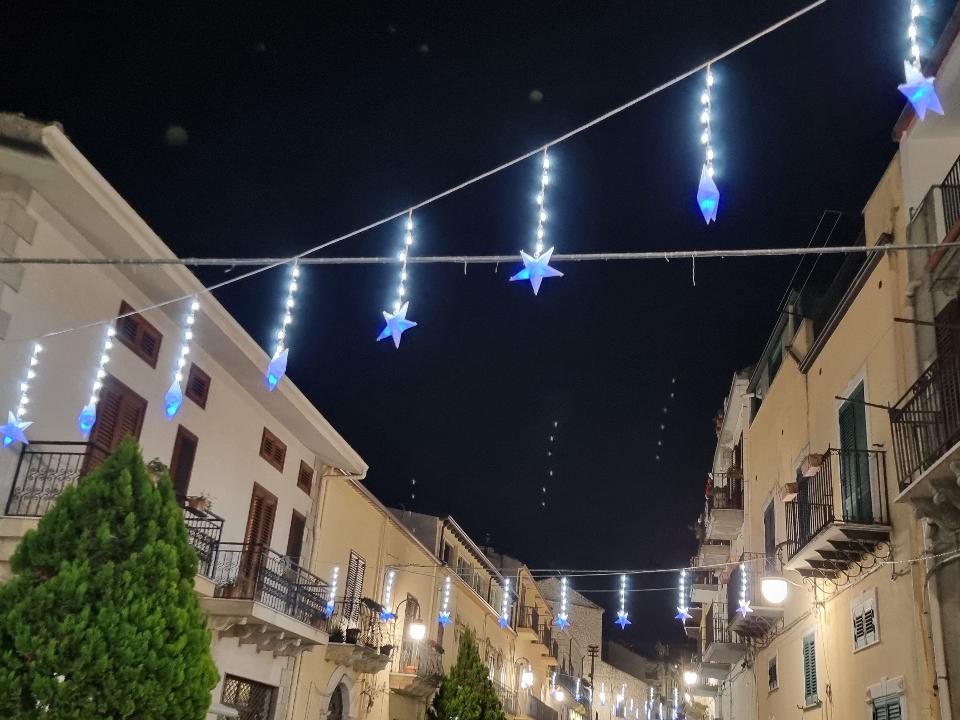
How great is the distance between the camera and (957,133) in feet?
37.5

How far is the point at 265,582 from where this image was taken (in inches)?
611

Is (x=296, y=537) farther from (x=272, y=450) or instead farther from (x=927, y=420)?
(x=927, y=420)

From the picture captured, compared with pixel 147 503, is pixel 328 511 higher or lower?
higher

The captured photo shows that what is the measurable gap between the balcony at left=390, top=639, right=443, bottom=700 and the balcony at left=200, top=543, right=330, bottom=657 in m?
7.18

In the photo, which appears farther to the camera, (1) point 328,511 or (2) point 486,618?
(2) point 486,618

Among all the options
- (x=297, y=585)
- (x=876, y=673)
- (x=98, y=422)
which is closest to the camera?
(x=876, y=673)

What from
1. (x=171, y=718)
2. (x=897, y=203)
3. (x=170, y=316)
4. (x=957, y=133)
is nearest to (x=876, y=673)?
(x=897, y=203)

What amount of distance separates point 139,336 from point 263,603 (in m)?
4.88

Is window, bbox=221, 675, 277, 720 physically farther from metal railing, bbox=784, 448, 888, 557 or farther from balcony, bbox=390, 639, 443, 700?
metal railing, bbox=784, 448, 888, 557

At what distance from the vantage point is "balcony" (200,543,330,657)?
14.3 metres

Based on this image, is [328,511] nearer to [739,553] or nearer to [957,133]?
[739,553]

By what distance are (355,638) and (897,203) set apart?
47.2ft

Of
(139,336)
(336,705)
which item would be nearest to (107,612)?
(139,336)

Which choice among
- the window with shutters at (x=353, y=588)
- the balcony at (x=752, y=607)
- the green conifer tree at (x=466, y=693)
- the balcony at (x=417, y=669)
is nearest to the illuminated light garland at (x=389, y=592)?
the window with shutters at (x=353, y=588)
